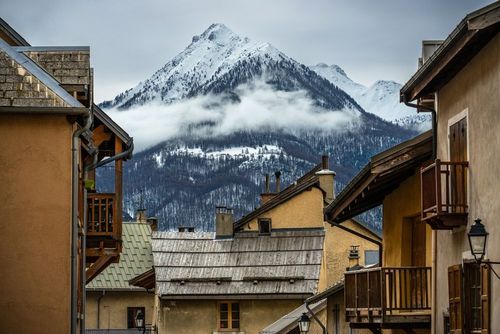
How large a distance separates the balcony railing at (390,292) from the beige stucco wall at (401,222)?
0.55m

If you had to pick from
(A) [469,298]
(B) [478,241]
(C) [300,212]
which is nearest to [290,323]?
(C) [300,212]

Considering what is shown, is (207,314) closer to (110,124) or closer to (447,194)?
(110,124)

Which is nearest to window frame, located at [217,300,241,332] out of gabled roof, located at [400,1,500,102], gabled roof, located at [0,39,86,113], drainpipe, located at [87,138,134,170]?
drainpipe, located at [87,138,134,170]

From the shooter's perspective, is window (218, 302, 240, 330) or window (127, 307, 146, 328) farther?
window (127, 307, 146, 328)

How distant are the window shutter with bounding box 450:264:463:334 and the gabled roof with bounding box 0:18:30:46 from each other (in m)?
13.2

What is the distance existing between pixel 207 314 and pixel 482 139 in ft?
123

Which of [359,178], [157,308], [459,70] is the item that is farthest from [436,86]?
[157,308]

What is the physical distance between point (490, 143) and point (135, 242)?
6058cm

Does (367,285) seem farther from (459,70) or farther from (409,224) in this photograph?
(459,70)

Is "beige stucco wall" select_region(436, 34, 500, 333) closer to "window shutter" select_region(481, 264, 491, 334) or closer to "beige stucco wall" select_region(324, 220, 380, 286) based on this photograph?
"window shutter" select_region(481, 264, 491, 334)

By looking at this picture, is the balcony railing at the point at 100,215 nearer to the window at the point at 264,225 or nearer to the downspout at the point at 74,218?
the downspout at the point at 74,218

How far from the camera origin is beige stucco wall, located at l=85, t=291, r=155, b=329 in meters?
77.6

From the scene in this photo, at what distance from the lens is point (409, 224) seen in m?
32.8

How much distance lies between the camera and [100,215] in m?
36.1
